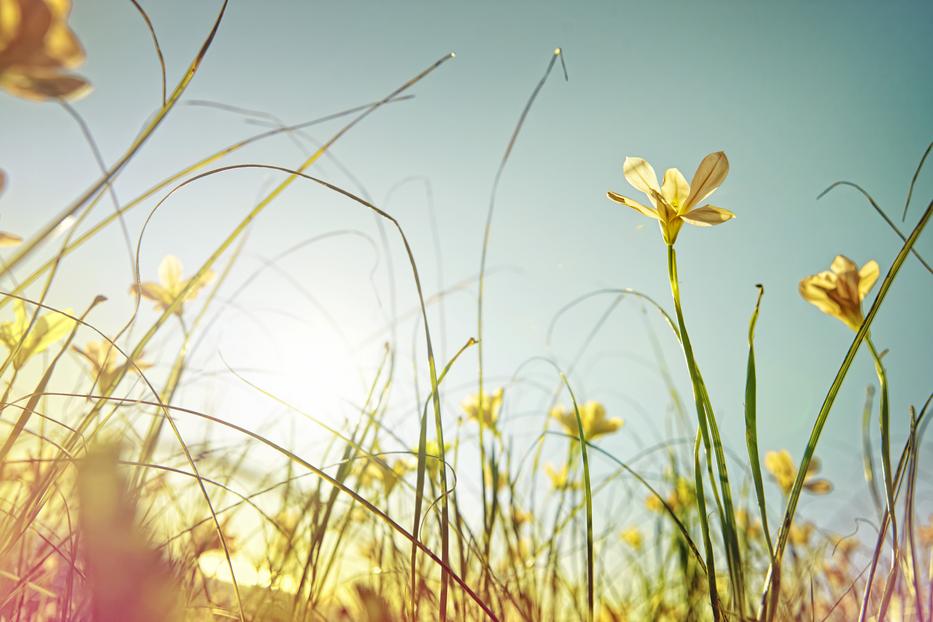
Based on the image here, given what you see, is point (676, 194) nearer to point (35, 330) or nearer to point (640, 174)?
point (640, 174)

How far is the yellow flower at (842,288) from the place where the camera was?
0.93 m

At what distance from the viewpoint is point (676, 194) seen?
896mm

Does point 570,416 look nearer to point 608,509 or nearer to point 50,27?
point 608,509

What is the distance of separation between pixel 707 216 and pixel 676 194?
0.24ft

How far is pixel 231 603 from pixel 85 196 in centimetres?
102

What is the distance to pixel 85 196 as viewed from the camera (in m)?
0.54

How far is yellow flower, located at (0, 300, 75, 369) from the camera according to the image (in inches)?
35.4

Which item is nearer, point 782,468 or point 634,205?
point 634,205

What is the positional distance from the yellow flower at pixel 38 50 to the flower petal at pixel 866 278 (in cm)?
106

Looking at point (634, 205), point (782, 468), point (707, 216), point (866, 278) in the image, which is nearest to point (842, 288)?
point (866, 278)

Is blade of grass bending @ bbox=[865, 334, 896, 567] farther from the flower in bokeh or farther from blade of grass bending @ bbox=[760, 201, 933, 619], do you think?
the flower in bokeh

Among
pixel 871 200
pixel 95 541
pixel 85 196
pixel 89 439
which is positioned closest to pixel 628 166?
pixel 871 200

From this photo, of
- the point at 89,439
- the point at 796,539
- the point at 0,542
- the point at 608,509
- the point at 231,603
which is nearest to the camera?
the point at 0,542

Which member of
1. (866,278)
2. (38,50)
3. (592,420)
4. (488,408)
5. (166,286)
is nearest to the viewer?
(38,50)
